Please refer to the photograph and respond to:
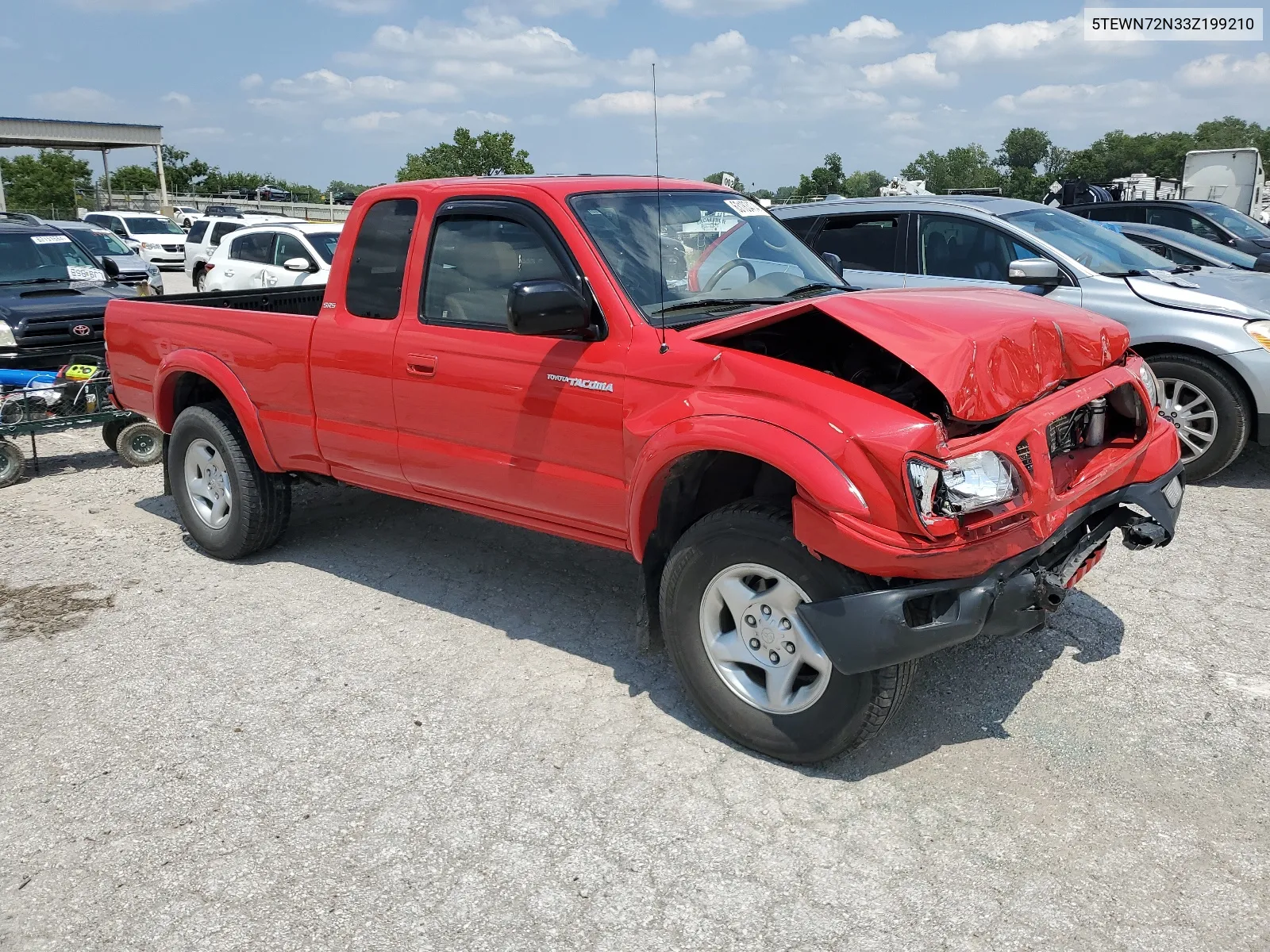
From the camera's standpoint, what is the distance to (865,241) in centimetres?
813

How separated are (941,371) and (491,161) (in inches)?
1389

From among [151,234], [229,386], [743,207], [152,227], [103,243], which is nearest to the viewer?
[743,207]

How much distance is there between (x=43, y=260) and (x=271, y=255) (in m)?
3.70

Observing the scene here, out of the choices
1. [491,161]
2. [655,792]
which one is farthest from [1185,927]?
[491,161]

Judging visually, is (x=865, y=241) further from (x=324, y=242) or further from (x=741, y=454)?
(x=324, y=242)

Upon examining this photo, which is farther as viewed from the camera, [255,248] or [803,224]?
[255,248]

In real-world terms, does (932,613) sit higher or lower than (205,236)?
lower

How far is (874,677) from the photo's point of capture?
3332 millimetres

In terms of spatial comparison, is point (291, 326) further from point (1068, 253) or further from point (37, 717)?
point (1068, 253)

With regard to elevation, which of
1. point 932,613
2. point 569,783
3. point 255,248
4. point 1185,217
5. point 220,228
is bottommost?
point 569,783

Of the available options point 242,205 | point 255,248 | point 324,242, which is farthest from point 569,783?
point 242,205

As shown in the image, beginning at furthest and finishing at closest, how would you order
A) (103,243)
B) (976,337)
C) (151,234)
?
(151,234) < (103,243) < (976,337)

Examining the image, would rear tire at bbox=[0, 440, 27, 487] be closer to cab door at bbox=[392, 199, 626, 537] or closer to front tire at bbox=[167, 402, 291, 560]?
front tire at bbox=[167, 402, 291, 560]

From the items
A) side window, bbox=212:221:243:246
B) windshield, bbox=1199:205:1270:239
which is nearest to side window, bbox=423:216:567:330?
windshield, bbox=1199:205:1270:239
